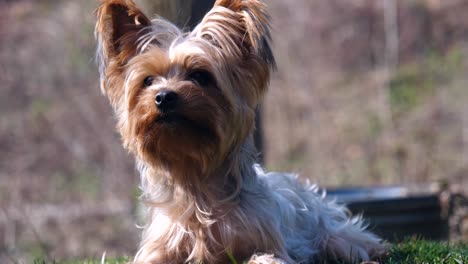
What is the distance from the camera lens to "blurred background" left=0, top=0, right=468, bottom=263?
12711 mm

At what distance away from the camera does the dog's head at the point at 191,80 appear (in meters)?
4.82

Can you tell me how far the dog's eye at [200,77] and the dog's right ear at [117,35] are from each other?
1.54ft

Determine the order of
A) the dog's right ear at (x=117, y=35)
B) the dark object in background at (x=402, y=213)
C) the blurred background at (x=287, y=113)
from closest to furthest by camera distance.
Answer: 1. the dog's right ear at (x=117, y=35)
2. the dark object in background at (x=402, y=213)
3. the blurred background at (x=287, y=113)

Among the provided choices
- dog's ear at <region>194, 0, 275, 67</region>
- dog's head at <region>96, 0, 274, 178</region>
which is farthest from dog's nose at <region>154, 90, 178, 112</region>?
dog's ear at <region>194, 0, 275, 67</region>

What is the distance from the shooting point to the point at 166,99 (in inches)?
186

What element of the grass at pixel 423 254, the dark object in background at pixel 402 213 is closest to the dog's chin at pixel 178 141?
the grass at pixel 423 254

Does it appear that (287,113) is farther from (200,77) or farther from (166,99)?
(166,99)

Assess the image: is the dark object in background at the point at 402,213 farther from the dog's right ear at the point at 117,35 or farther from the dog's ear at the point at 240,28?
the dog's right ear at the point at 117,35

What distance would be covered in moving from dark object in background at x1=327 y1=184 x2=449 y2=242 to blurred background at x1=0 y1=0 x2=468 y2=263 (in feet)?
15.4

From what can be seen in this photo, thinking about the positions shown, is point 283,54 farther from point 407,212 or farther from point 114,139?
point 407,212

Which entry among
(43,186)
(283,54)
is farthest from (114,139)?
(283,54)

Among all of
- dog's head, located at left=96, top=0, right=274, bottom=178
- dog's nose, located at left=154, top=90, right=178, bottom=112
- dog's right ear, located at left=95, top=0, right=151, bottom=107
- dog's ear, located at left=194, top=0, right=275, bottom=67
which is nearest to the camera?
dog's nose, located at left=154, top=90, right=178, bottom=112

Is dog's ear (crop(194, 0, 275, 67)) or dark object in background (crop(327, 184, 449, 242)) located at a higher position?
dog's ear (crop(194, 0, 275, 67))

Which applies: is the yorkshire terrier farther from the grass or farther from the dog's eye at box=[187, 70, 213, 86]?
the grass
